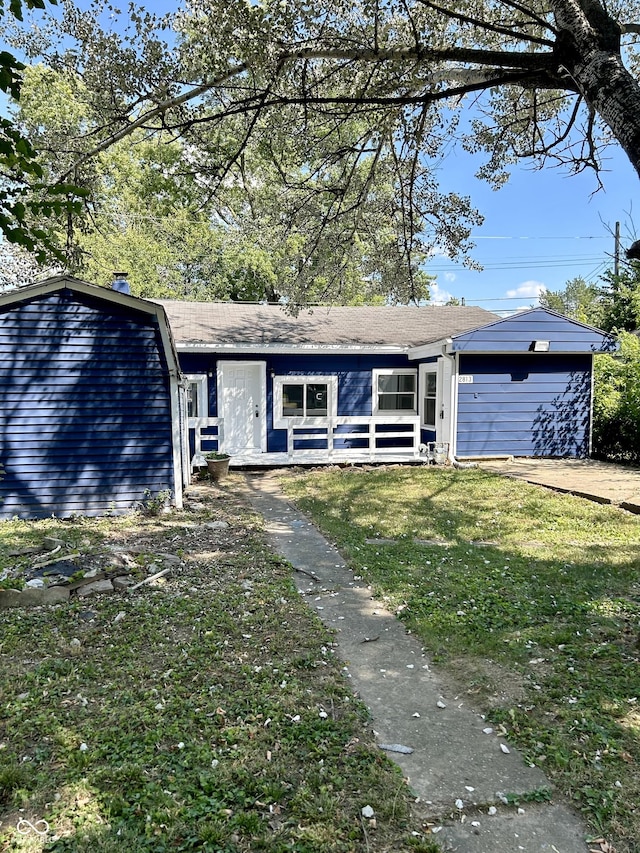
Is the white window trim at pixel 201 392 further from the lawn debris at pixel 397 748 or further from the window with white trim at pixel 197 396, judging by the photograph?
the lawn debris at pixel 397 748

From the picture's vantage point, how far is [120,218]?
79.6 ft

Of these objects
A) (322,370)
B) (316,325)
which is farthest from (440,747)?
(316,325)

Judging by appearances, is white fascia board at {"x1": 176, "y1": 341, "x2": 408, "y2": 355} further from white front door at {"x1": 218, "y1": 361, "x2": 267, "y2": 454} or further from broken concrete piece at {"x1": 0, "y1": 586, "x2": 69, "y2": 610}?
broken concrete piece at {"x1": 0, "y1": 586, "x2": 69, "y2": 610}

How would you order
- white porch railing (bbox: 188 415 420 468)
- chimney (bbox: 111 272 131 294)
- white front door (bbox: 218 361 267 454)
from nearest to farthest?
chimney (bbox: 111 272 131 294) → white porch railing (bbox: 188 415 420 468) → white front door (bbox: 218 361 267 454)

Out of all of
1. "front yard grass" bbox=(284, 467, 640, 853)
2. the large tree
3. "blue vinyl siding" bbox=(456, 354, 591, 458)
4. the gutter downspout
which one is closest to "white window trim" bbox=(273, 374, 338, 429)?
the gutter downspout

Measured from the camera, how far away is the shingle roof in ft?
39.7

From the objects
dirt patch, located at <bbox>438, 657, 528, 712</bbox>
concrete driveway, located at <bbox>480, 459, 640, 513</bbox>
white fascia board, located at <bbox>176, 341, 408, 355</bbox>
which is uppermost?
white fascia board, located at <bbox>176, 341, 408, 355</bbox>

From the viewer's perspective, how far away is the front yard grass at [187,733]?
2168mm

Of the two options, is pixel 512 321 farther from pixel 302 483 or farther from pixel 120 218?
pixel 120 218

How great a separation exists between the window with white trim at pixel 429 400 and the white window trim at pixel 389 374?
0.84 feet

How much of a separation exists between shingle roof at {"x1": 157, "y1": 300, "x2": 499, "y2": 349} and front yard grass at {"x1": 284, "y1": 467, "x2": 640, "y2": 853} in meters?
4.66

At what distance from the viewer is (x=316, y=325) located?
14078 millimetres

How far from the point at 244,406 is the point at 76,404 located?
4.91m

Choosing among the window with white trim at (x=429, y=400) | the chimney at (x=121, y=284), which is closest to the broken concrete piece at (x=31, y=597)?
the chimney at (x=121, y=284)
